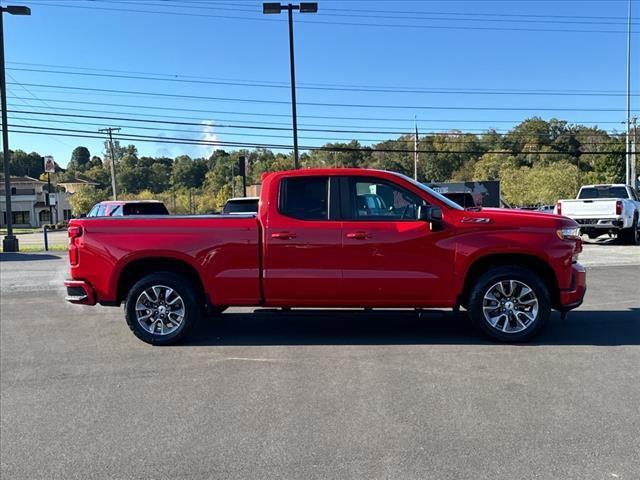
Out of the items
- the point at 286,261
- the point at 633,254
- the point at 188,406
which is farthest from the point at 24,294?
the point at 633,254

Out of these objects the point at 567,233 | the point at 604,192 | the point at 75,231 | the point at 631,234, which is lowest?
the point at 631,234

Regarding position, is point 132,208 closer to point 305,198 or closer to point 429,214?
point 305,198

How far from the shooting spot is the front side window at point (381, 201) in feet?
20.7

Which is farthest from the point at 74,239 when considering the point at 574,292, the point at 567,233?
the point at 574,292

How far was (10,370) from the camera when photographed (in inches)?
223

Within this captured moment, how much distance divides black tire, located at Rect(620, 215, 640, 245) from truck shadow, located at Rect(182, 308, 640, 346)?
536 inches

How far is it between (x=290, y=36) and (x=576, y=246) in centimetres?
1905

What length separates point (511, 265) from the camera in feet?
20.8

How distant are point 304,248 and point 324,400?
2022mm

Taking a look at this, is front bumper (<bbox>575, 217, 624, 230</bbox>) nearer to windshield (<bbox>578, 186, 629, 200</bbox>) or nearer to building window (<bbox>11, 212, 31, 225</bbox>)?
windshield (<bbox>578, 186, 629, 200</bbox>)

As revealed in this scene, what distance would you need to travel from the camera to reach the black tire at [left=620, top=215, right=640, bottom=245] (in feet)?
65.0

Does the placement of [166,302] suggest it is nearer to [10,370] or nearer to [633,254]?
[10,370]

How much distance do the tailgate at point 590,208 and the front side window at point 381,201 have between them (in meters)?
15.1

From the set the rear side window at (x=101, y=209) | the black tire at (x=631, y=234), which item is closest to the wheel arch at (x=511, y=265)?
the rear side window at (x=101, y=209)
